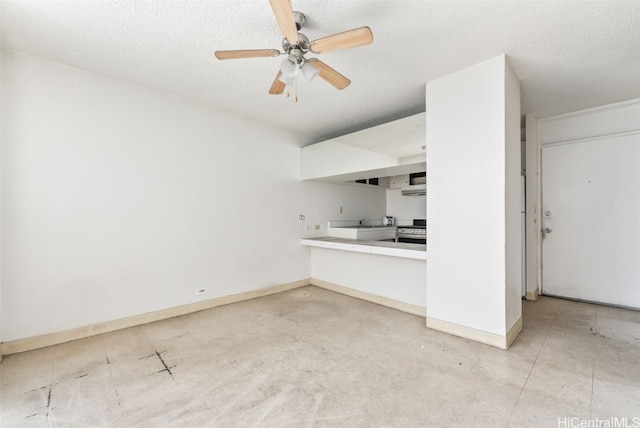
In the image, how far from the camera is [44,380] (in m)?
1.95

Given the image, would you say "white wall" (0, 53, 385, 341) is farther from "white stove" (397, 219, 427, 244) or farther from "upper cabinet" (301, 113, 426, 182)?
"white stove" (397, 219, 427, 244)

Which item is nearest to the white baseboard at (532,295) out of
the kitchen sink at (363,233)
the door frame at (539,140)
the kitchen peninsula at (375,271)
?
the door frame at (539,140)

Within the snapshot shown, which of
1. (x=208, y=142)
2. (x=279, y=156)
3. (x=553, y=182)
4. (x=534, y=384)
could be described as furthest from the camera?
(x=279, y=156)

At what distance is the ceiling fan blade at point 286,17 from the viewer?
56.5 inches

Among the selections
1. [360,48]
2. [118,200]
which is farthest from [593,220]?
[118,200]

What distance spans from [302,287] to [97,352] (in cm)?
264

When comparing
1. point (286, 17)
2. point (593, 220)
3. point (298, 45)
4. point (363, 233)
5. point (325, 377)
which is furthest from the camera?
point (363, 233)

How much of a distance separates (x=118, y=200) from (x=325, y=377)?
2601 millimetres

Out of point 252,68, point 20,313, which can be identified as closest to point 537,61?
point 252,68

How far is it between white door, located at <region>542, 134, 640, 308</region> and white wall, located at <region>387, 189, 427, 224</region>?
2002mm

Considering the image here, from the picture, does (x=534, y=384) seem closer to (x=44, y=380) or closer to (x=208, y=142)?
(x=44, y=380)

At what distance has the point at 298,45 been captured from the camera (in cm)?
186

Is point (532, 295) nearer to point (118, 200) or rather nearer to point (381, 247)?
point (381, 247)

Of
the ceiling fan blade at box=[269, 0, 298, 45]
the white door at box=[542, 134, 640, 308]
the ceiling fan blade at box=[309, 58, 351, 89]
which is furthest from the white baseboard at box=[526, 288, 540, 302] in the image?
the ceiling fan blade at box=[269, 0, 298, 45]
